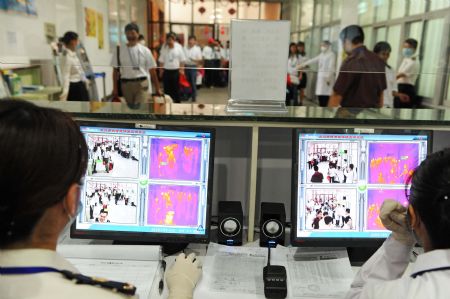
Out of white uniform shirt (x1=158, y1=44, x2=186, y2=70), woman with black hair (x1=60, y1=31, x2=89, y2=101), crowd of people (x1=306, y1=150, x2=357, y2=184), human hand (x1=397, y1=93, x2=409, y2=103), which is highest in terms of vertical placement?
white uniform shirt (x1=158, y1=44, x2=186, y2=70)

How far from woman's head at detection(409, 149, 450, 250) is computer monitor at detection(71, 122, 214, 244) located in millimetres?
670

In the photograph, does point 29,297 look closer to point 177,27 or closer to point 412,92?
point 412,92

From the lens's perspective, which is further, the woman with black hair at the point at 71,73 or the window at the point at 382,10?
the window at the point at 382,10

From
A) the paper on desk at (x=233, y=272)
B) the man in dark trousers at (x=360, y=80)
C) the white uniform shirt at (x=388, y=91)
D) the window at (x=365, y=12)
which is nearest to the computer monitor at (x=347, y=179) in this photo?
the paper on desk at (x=233, y=272)

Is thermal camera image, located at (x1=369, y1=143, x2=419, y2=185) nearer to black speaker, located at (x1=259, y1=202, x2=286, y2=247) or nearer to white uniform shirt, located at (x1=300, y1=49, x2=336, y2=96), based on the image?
black speaker, located at (x1=259, y1=202, x2=286, y2=247)

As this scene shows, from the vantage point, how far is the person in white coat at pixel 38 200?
628 mm

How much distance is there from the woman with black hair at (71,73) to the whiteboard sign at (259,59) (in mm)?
3211

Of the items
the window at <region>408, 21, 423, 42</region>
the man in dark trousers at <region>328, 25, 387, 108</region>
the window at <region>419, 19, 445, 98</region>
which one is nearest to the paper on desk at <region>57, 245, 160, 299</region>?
the man in dark trousers at <region>328, 25, 387, 108</region>

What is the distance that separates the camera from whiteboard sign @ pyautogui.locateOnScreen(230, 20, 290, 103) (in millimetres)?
1455

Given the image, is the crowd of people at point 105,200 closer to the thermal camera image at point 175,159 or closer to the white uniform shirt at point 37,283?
the thermal camera image at point 175,159

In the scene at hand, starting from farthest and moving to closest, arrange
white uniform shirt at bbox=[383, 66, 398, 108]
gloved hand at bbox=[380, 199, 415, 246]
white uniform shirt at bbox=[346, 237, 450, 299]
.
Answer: white uniform shirt at bbox=[383, 66, 398, 108] < gloved hand at bbox=[380, 199, 415, 246] < white uniform shirt at bbox=[346, 237, 450, 299]

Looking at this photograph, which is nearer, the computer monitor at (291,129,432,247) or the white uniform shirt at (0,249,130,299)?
the white uniform shirt at (0,249,130,299)

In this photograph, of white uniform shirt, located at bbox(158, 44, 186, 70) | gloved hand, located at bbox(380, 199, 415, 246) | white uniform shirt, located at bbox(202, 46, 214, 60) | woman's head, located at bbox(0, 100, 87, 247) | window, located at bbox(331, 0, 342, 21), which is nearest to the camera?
woman's head, located at bbox(0, 100, 87, 247)

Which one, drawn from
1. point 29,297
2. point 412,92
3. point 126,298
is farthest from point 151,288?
point 412,92
